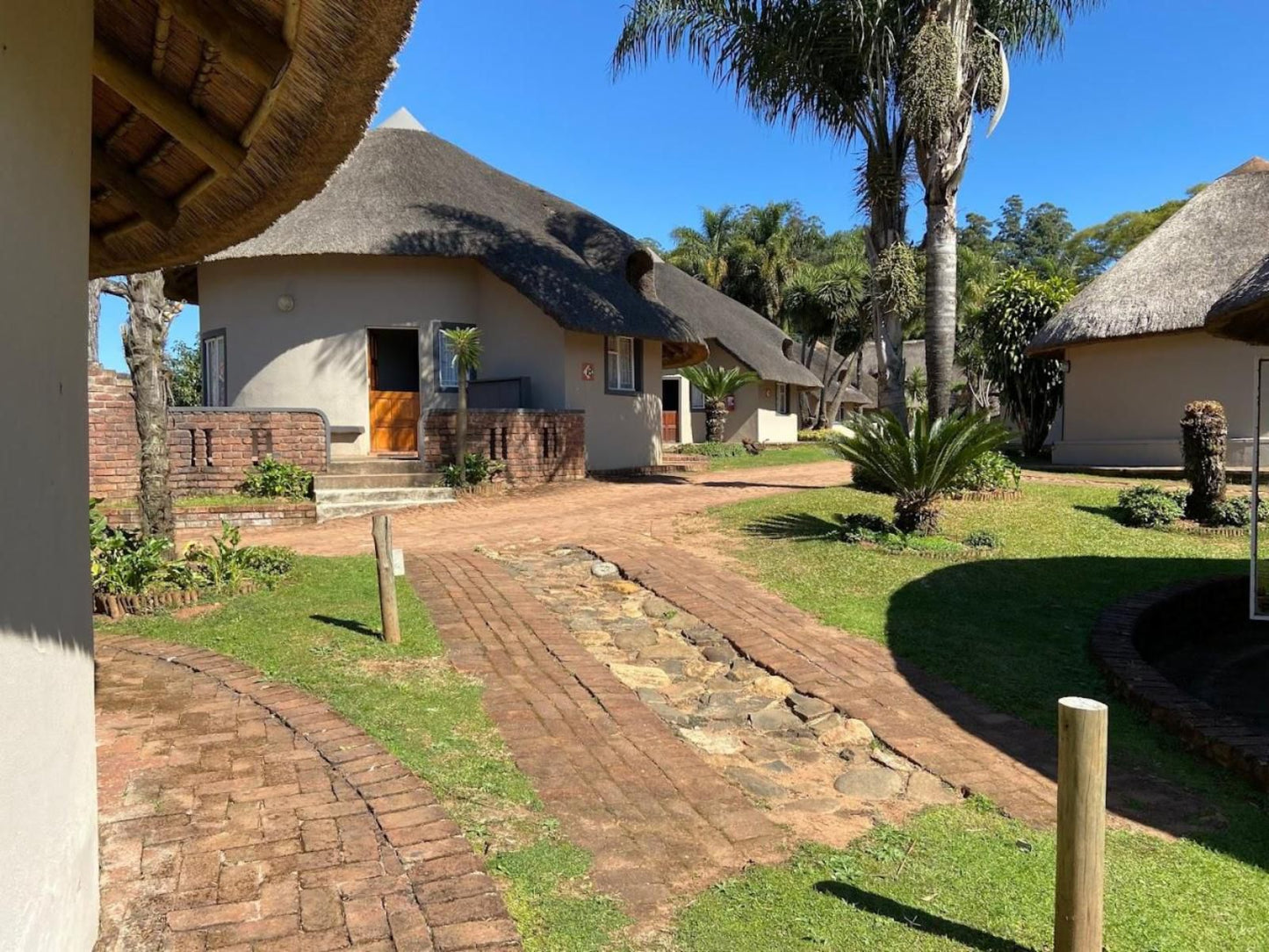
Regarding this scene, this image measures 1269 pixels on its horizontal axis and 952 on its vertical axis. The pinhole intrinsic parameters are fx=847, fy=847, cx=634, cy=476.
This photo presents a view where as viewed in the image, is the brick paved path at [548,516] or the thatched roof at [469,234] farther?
the thatched roof at [469,234]

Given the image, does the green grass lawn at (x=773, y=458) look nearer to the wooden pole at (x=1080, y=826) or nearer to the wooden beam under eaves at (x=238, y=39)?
the wooden beam under eaves at (x=238, y=39)

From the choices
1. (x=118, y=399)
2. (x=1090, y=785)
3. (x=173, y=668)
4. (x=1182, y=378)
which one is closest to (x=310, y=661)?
(x=173, y=668)

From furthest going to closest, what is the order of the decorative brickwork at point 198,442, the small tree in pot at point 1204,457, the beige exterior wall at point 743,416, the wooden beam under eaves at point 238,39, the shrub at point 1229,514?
the beige exterior wall at point 743,416 → the decorative brickwork at point 198,442 → the small tree in pot at point 1204,457 → the shrub at point 1229,514 → the wooden beam under eaves at point 238,39

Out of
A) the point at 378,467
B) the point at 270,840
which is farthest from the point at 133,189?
the point at 378,467

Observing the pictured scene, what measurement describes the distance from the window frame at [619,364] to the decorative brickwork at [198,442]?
218 inches

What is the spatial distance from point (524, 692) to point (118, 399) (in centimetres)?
906

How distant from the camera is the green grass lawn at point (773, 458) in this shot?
20234 millimetres

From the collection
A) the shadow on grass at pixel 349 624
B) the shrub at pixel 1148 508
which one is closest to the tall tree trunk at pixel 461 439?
the shadow on grass at pixel 349 624

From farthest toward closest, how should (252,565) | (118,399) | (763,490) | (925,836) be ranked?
(763,490), (118,399), (252,565), (925,836)

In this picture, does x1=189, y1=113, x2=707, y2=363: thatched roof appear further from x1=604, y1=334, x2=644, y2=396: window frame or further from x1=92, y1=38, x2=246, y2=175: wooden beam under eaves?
x1=92, y1=38, x2=246, y2=175: wooden beam under eaves

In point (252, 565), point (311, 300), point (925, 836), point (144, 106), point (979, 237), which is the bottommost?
point (925, 836)

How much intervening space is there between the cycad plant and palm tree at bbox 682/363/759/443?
1628 cm

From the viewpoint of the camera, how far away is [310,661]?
5.26 m

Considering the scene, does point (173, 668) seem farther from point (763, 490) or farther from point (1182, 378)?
point (1182, 378)
